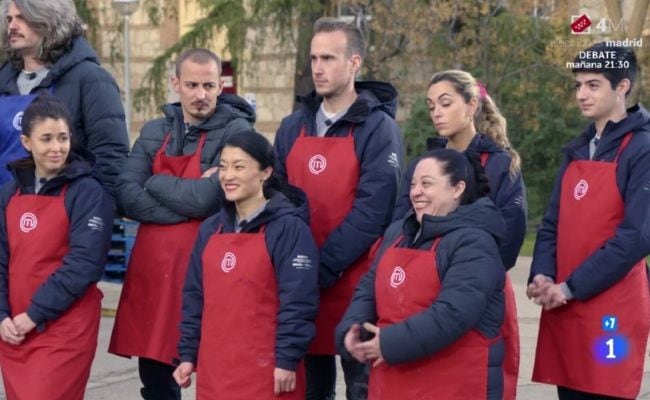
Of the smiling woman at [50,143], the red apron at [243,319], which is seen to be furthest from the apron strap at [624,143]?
the smiling woman at [50,143]

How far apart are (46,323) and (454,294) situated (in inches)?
78.2

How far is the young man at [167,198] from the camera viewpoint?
5914 millimetres

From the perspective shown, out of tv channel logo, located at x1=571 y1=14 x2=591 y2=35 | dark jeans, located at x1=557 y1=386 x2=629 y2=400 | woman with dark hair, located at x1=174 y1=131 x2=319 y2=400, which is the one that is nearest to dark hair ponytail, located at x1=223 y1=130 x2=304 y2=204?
woman with dark hair, located at x1=174 y1=131 x2=319 y2=400

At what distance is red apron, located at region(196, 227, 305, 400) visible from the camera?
533 cm

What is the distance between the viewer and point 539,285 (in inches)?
221

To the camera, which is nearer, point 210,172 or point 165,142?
point 210,172

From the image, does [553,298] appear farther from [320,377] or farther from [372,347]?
[320,377]

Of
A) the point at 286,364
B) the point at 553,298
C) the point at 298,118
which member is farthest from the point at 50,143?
the point at 553,298

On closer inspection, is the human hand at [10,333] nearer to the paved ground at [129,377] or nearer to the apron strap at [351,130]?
the apron strap at [351,130]

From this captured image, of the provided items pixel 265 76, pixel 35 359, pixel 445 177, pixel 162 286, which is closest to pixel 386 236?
pixel 445 177

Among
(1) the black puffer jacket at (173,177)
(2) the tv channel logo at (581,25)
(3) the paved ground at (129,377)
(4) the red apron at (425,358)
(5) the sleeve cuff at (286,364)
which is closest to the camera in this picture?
(4) the red apron at (425,358)

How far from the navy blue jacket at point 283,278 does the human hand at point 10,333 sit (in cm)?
75

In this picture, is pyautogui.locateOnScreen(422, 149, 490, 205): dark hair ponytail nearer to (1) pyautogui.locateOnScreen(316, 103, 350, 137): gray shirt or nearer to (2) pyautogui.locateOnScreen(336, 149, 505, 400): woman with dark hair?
(2) pyautogui.locateOnScreen(336, 149, 505, 400): woman with dark hair

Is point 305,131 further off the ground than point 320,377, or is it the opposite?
point 305,131
